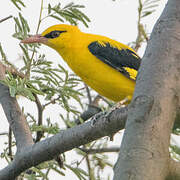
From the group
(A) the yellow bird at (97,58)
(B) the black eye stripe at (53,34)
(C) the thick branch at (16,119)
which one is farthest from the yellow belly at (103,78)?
(C) the thick branch at (16,119)

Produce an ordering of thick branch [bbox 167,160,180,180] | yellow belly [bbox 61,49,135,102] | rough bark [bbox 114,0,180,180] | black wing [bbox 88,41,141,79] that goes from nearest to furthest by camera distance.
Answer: rough bark [bbox 114,0,180,180] → thick branch [bbox 167,160,180,180] → yellow belly [bbox 61,49,135,102] → black wing [bbox 88,41,141,79]

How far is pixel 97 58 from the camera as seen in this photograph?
13.4 feet

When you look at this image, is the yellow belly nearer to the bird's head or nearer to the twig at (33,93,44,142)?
the bird's head

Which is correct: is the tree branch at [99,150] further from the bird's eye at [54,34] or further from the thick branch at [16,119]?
the bird's eye at [54,34]

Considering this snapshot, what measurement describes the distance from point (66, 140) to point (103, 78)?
1352 mm

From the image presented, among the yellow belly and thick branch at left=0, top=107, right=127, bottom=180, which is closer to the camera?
thick branch at left=0, top=107, right=127, bottom=180

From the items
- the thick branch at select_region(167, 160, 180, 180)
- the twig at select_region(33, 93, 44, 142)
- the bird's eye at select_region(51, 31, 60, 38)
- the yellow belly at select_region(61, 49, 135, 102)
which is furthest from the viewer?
the bird's eye at select_region(51, 31, 60, 38)

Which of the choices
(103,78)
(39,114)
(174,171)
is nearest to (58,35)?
(103,78)

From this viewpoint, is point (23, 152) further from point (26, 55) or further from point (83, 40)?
point (83, 40)

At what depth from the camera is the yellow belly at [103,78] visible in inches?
151

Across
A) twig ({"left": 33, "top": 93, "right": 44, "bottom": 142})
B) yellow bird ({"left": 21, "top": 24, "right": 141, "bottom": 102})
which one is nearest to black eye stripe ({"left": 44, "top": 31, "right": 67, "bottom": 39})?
yellow bird ({"left": 21, "top": 24, "right": 141, "bottom": 102})

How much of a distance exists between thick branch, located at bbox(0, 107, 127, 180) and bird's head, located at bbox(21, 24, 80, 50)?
6.05 ft

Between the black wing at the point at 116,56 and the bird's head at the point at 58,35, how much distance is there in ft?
1.16

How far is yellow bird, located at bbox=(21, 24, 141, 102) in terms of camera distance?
3857 mm
